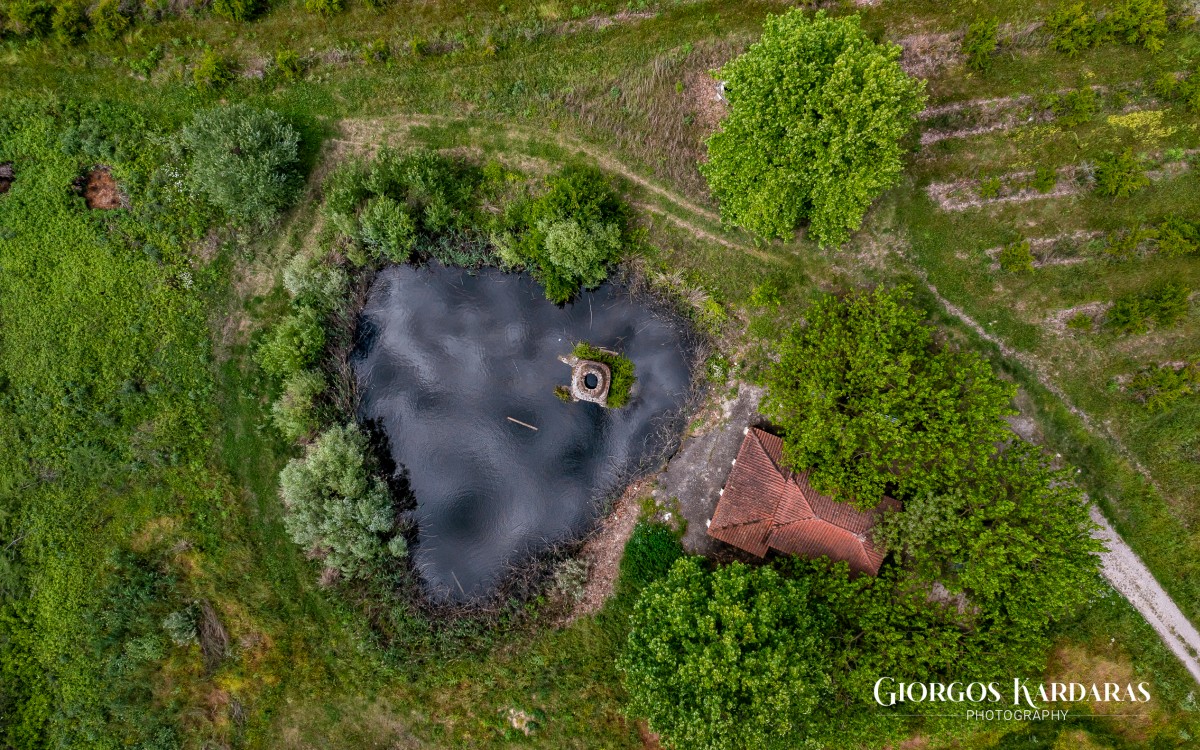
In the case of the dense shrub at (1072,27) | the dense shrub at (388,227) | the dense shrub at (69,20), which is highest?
the dense shrub at (1072,27)

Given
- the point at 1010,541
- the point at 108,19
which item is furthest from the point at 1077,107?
the point at 108,19

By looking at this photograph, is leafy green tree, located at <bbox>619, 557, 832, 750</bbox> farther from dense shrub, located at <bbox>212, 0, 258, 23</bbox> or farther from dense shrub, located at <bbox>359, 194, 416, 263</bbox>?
dense shrub, located at <bbox>212, 0, 258, 23</bbox>

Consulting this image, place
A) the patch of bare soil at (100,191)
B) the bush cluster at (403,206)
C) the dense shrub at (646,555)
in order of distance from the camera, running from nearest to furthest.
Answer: the bush cluster at (403,206) < the dense shrub at (646,555) < the patch of bare soil at (100,191)

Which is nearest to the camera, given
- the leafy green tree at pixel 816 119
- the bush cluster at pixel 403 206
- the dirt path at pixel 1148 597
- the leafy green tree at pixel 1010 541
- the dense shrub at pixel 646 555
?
the leafy green tree at pixel 816 119

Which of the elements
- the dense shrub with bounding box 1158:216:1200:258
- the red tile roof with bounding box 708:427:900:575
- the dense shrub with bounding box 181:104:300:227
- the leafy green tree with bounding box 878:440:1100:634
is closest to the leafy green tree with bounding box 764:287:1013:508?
the leafy green tree with bounding box 878:440:1100:634

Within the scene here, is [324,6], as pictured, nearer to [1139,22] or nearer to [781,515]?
[781,515]

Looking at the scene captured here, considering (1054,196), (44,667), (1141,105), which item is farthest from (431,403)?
(1141,105)

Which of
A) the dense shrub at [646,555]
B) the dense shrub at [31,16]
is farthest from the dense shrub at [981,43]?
the dense shrub at [31,16]

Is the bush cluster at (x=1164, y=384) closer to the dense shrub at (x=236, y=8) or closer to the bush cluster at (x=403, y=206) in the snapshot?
the bush cluster at (x=403, y=206)

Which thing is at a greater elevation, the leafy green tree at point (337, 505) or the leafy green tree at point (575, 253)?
the leafy green tree at point (575, 253)
